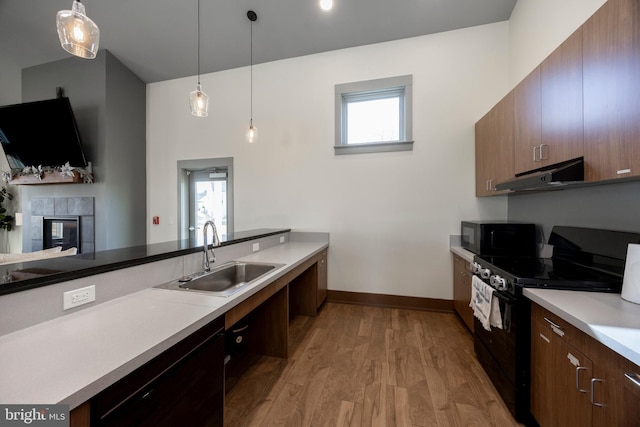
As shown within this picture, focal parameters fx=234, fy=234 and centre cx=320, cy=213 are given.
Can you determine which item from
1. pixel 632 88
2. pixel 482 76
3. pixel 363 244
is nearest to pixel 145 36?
pixel 363 244

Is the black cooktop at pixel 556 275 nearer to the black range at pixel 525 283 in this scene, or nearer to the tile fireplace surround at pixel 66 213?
the black range at pixel 525 283

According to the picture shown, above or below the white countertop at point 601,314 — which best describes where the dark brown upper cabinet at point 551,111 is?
above

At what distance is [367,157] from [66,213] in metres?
4.73

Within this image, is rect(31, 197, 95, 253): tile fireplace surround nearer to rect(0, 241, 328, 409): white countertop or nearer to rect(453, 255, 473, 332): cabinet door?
rect(0, 241, 328, 409): white countertop

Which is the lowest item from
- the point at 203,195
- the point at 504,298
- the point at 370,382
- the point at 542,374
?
the point at 370,382

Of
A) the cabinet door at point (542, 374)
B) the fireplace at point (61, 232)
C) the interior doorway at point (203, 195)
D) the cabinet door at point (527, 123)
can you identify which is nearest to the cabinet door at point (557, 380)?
the cabinet door at point (542, 374)

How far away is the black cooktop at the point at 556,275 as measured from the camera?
1.29 meters

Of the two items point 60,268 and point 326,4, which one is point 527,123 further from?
point 60,268

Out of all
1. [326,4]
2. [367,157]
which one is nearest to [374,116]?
[367,157]

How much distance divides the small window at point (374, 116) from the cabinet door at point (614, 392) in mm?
2530

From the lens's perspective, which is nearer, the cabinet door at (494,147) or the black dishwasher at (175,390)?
the black dishwasher at (175,390)

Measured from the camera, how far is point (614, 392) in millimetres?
900

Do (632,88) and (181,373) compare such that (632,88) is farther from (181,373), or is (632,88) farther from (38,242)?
(38,242)

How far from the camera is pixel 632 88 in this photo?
3.54 feet
